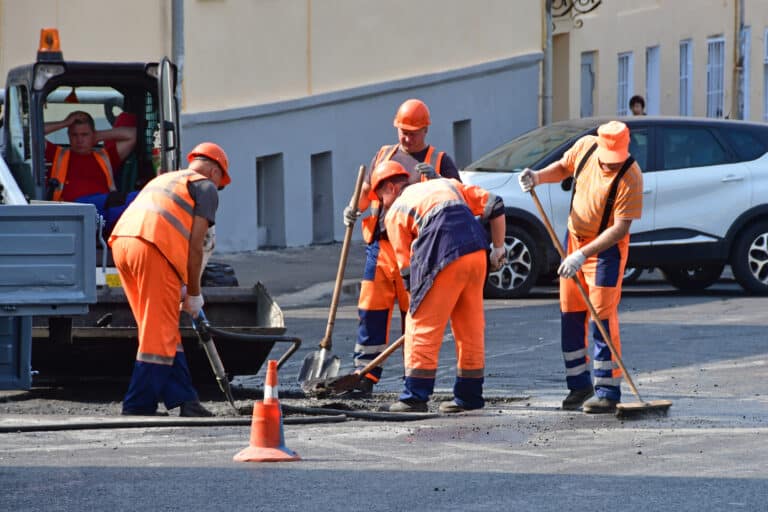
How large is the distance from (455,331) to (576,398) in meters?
0.81

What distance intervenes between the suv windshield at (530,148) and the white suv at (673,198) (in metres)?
0.02

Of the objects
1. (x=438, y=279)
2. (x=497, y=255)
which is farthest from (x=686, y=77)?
(x=438, y=279)

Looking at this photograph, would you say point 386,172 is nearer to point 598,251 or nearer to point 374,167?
point 374,167

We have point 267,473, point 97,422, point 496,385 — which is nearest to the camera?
point 267,473

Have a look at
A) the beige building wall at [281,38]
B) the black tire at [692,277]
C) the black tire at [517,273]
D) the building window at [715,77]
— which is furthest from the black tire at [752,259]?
the building window at [715,77]

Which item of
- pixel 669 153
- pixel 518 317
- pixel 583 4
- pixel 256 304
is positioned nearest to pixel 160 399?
pixel 256 304

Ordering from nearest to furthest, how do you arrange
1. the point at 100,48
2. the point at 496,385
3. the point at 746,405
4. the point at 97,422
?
the point at 97,422 → the point at 746,405 → the point at 496,385 → the point at 100,48

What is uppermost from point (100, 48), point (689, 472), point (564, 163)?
point (100, 48)

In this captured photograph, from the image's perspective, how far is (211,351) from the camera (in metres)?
10.7

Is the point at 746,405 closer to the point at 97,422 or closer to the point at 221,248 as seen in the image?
the point at 97,422

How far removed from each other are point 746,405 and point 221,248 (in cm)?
1146

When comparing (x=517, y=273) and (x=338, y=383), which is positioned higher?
(x=517, y=273)

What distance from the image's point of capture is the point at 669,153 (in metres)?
17.7

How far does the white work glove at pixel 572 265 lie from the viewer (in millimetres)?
10805
